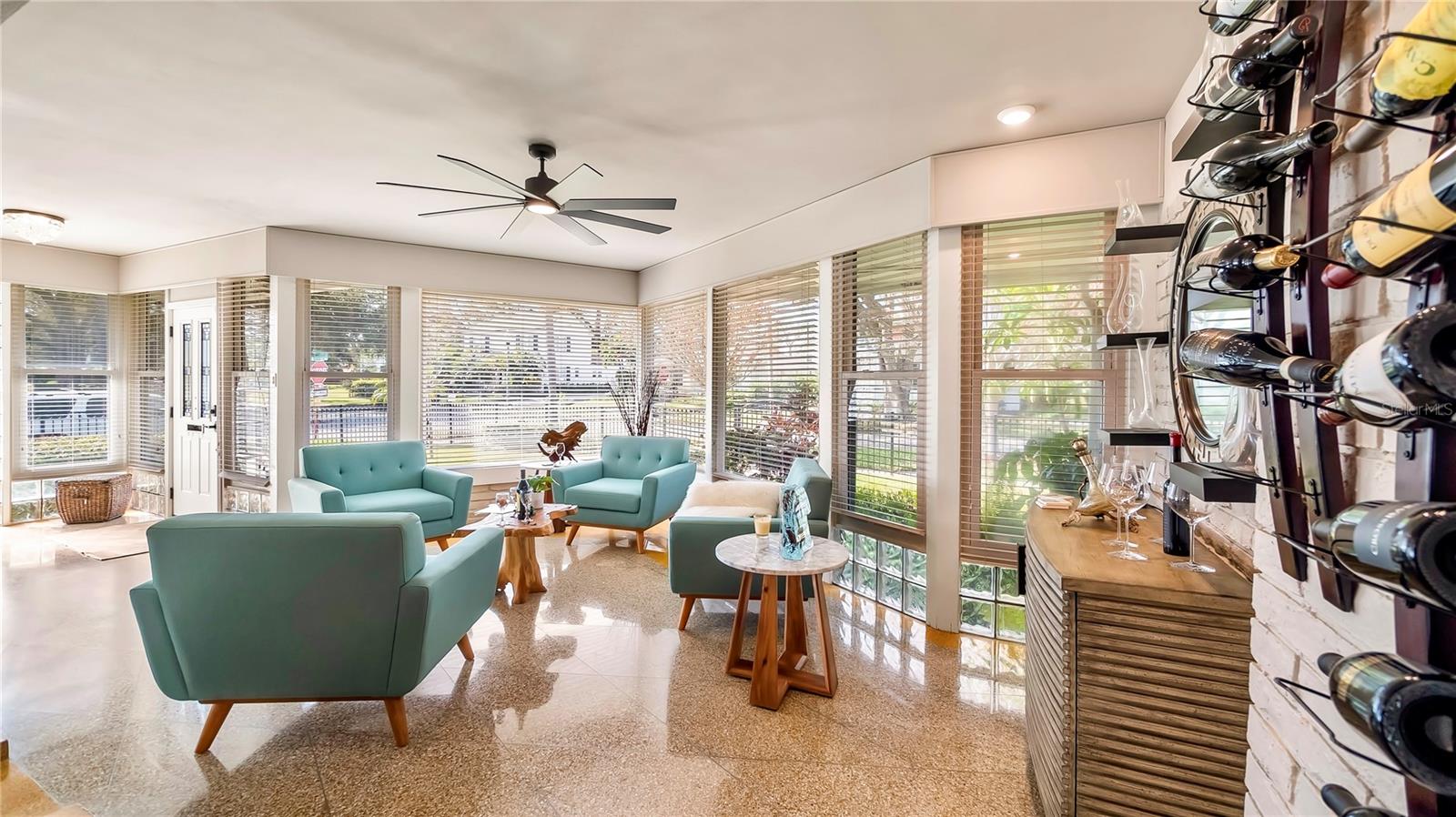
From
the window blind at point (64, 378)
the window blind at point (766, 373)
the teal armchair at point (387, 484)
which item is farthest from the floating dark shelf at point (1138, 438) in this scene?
the window blind at point (64, 378)

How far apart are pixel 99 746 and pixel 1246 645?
355 cm

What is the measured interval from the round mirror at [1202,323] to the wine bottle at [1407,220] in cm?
97

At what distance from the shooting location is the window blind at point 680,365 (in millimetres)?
5500

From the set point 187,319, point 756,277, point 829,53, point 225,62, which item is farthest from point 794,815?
point 187,319

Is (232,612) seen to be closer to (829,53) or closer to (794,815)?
(794,815)

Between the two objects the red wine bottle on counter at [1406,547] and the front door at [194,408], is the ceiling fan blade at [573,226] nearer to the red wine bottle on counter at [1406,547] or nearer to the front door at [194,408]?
the red wine bottle on counter at [1406,547]

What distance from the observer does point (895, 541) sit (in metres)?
3.52

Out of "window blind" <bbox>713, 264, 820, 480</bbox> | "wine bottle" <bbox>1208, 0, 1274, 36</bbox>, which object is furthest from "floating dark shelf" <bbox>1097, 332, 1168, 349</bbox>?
"window blind" <bbox>713, 264, 820, 480</bbox>

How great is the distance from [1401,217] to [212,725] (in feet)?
10.5

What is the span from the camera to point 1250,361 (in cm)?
96

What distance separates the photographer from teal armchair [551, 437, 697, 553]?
14.9 ft

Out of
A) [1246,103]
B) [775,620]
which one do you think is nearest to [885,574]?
[775,620]

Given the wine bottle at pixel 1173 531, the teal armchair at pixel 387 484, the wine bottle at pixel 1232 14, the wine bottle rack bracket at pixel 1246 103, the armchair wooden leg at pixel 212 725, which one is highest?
the wine bottle at pixel 1232 14

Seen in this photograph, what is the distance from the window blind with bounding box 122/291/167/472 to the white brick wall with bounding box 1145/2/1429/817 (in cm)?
785
